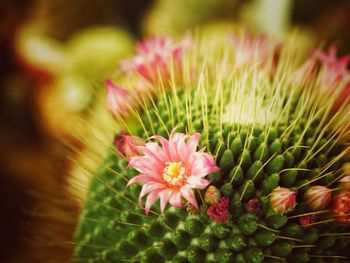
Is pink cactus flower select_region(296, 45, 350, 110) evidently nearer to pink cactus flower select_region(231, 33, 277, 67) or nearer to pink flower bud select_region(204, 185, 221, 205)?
pink cactus flower select_region(231, 33, 277, 67)

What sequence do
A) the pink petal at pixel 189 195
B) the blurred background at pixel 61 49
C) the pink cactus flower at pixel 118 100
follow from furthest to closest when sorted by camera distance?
the blurred background at pixel 61 49
the pink cactus flower at pixel 118 100
the pink petal at pixel 189 195

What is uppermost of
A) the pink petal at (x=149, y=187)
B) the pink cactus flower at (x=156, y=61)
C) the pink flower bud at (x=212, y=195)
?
the pink cactus flower at (x=156, y=61)

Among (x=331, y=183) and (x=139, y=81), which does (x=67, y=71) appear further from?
(x=331, y=183)

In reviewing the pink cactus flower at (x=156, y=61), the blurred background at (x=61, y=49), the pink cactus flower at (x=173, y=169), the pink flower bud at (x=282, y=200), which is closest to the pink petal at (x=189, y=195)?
the pink cactus flower at (x=173, y=169)

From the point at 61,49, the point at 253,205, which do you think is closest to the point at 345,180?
the point at 253,205

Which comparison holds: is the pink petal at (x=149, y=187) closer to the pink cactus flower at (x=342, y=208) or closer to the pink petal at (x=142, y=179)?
the pink petal at (x=142, y=179)

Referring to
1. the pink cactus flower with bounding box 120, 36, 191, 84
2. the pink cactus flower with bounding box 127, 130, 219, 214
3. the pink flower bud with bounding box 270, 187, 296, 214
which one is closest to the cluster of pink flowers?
the pink cactus flower with bounding box 120, 36, 191, 84

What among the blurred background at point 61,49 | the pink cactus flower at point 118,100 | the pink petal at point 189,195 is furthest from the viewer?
the blurred background at point 61,49

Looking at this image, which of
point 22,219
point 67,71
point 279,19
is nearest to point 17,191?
point 22,219
